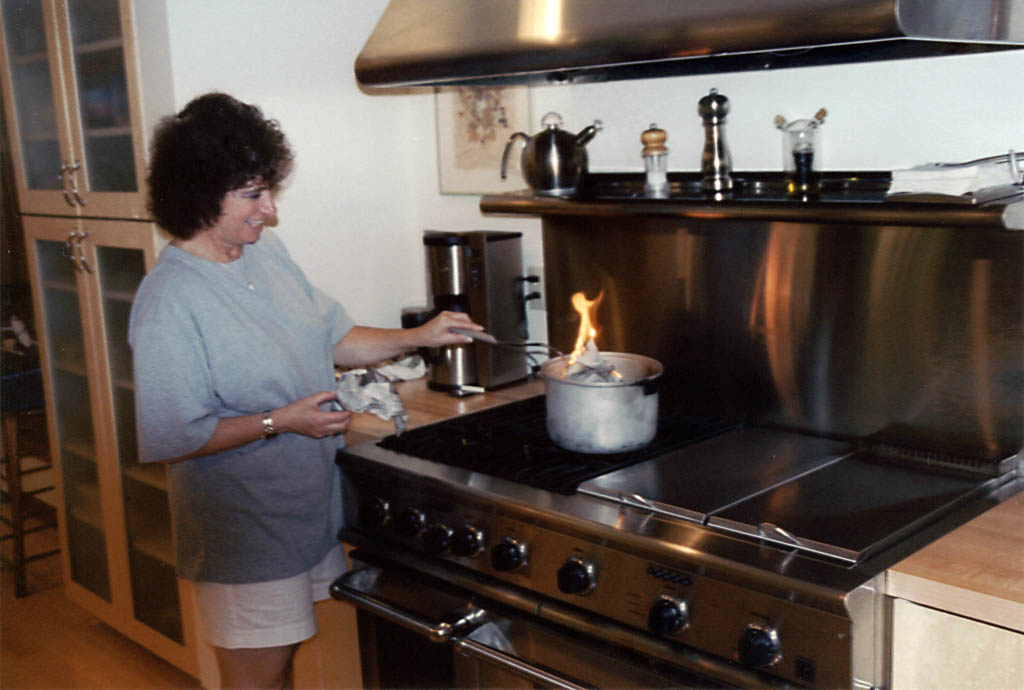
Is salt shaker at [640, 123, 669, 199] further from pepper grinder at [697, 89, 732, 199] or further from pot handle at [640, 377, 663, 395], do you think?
pot handle at [640, 377, 663, 395]

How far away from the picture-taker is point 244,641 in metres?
1.84

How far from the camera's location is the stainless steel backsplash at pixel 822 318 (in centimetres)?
161

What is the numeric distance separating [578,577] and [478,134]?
4.45ft

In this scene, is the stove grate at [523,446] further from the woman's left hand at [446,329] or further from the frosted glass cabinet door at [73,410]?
the frosted glass cabinet door at [73,410]

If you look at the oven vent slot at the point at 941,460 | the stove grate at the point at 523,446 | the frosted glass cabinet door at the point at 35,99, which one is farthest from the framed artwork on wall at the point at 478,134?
the oven vent slot at the point at 941,460

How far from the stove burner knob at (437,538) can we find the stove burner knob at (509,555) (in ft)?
0.43

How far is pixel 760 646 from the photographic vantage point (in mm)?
1266

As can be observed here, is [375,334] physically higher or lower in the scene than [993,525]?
higher

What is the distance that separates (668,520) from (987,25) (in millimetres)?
798

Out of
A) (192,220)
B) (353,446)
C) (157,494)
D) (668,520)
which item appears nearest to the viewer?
(668,520)

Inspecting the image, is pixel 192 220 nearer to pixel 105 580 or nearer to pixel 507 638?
pixel 507 638

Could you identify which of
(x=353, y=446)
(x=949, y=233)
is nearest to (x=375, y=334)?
(x=353, y=446)

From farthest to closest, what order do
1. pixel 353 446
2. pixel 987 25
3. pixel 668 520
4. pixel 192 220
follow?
pixel 353 446, pixel 192 220, pixel 668 520, pixel 987 25

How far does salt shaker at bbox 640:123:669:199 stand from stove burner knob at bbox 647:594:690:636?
852mm
